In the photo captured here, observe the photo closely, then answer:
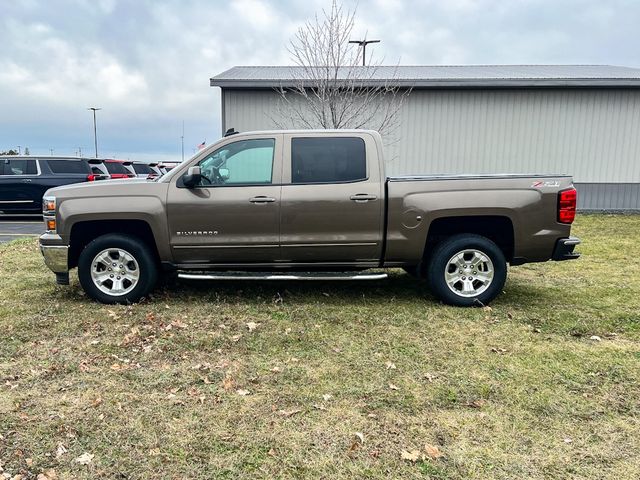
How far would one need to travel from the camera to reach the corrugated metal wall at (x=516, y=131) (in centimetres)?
1381

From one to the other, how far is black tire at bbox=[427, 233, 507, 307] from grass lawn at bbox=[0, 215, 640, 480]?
0.20 meters

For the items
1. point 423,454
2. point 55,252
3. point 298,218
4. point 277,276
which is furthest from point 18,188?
point 423,454

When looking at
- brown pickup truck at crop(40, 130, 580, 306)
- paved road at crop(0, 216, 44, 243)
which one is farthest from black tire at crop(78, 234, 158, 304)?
paved road at crop(0, 216, 44, 243)

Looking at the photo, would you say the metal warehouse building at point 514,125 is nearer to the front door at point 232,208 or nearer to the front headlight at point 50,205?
the front door at point 232,208

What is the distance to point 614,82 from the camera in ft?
44.0

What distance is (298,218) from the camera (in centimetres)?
496

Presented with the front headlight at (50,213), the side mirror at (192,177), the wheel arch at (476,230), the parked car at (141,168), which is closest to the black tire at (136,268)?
the front headlight at (50,213)

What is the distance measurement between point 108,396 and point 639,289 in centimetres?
616

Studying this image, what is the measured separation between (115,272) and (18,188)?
1068 cm

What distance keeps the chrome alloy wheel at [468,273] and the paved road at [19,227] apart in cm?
935

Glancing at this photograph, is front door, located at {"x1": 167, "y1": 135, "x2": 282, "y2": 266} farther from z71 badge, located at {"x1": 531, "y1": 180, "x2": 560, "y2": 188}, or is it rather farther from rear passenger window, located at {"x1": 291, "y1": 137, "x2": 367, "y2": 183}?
z71 badge, located at {"x1": 531, "y1": 180, "x2": 560, "y2": 188}

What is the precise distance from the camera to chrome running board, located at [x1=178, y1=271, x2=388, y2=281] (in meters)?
4.98

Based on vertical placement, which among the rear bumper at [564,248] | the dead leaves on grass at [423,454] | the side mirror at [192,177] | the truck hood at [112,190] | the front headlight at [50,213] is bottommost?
the dead leaves on grass at [423,454]

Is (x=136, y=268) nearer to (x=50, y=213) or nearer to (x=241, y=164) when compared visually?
(x=50, y=213)
